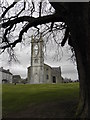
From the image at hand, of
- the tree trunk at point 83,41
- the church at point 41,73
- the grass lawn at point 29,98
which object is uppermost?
the church at point 41,73

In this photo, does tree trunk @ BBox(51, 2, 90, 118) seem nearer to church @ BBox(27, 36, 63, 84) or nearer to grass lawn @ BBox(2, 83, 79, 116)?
grass lawn @ BBox(2, 83, 79, 116)

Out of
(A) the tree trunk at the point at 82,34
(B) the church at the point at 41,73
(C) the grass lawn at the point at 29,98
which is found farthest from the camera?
(B) the church at the point at 41,73

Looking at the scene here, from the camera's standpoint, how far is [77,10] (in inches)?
408

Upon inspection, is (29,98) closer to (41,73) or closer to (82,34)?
(82,34)


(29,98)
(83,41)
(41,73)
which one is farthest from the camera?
(41,73)

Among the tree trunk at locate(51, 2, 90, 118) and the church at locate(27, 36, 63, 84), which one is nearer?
the tree trunk at locate(51, 2, 90, 118)

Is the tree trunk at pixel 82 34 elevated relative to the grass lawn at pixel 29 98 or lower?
elevated

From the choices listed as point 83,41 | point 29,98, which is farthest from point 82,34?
point 29,98

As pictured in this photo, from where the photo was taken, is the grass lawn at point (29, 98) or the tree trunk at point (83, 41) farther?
the grass lawn at point (29, 98)

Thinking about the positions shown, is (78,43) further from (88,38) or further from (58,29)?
(58,29)

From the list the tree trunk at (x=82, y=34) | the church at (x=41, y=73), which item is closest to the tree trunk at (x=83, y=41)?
the tree trunk at (x=82, y=34)

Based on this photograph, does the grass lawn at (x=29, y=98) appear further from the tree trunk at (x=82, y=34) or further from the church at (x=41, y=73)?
the church at (x=41, y=73)

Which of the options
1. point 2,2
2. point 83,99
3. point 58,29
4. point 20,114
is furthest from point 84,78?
point 2,2

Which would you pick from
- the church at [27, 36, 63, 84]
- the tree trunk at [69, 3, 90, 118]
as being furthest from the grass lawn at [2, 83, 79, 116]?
the church at [27, 36, 63, 84]
